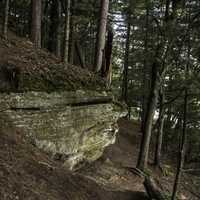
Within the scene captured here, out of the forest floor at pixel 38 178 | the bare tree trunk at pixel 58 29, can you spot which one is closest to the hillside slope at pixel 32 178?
the forest floor at pixel 38 178

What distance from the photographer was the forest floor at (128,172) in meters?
11.5

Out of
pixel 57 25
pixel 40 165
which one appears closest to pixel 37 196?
pixel 40 165

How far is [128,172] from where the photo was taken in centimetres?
1314

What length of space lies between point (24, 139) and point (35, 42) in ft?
19.6

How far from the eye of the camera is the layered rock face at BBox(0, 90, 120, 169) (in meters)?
8.24

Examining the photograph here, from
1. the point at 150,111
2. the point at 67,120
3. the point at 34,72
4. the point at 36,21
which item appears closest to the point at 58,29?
the point at 36,21

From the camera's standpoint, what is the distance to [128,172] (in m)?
13.1

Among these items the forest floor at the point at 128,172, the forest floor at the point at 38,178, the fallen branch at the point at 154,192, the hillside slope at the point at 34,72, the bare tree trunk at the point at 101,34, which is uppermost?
the bare tree trunk at the point at 101,34

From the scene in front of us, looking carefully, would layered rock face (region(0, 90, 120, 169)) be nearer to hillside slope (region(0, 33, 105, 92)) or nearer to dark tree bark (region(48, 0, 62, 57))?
hillside slope (region(0, 33, 105, 92))

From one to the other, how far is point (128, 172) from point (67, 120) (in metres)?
4.88

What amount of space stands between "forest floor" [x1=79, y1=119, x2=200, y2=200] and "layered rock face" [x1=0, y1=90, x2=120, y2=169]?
78cm

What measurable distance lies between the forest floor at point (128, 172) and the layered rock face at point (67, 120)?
0.78 m

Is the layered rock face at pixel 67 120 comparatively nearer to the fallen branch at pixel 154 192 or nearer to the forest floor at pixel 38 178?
the forest floor at pixel 38 178

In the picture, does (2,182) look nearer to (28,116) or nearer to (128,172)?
(28,116)
